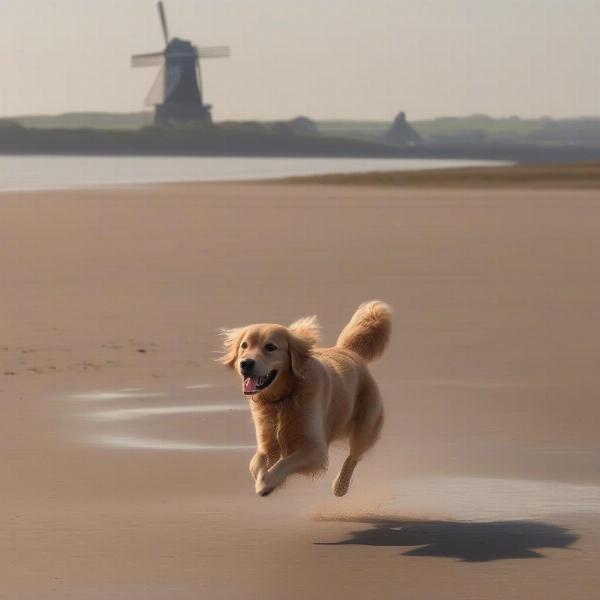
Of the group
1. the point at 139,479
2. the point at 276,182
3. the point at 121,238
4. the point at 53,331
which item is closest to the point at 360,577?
the point at 139,479

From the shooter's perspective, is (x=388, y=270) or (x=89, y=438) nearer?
(x=89, y=438)

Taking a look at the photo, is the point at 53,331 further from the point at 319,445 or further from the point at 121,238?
the point at 121,238

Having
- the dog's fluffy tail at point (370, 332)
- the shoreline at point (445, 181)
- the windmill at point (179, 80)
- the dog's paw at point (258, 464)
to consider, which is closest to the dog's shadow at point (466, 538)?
the dog's paw at point (258, 464)

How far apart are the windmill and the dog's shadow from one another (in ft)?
460

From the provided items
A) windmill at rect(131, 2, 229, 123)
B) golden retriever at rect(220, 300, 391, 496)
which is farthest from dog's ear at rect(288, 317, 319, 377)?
windmill at rect(131, 2, 229, 123)

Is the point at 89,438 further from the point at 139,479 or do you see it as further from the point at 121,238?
the point at 121,238

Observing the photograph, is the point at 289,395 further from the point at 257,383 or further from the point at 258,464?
the point at 258,464

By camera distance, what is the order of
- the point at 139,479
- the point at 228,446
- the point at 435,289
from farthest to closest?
the point at 435,289 → the point at 228,446 → the point at 139,479

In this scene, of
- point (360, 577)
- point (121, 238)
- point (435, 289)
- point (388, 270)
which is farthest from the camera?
point (121, 238)

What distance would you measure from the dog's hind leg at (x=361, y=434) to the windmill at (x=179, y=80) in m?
139

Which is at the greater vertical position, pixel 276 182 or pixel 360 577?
pixel 360 577

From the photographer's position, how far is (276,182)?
60938mm

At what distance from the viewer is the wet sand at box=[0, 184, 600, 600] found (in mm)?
7043

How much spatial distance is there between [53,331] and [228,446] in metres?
5.82
